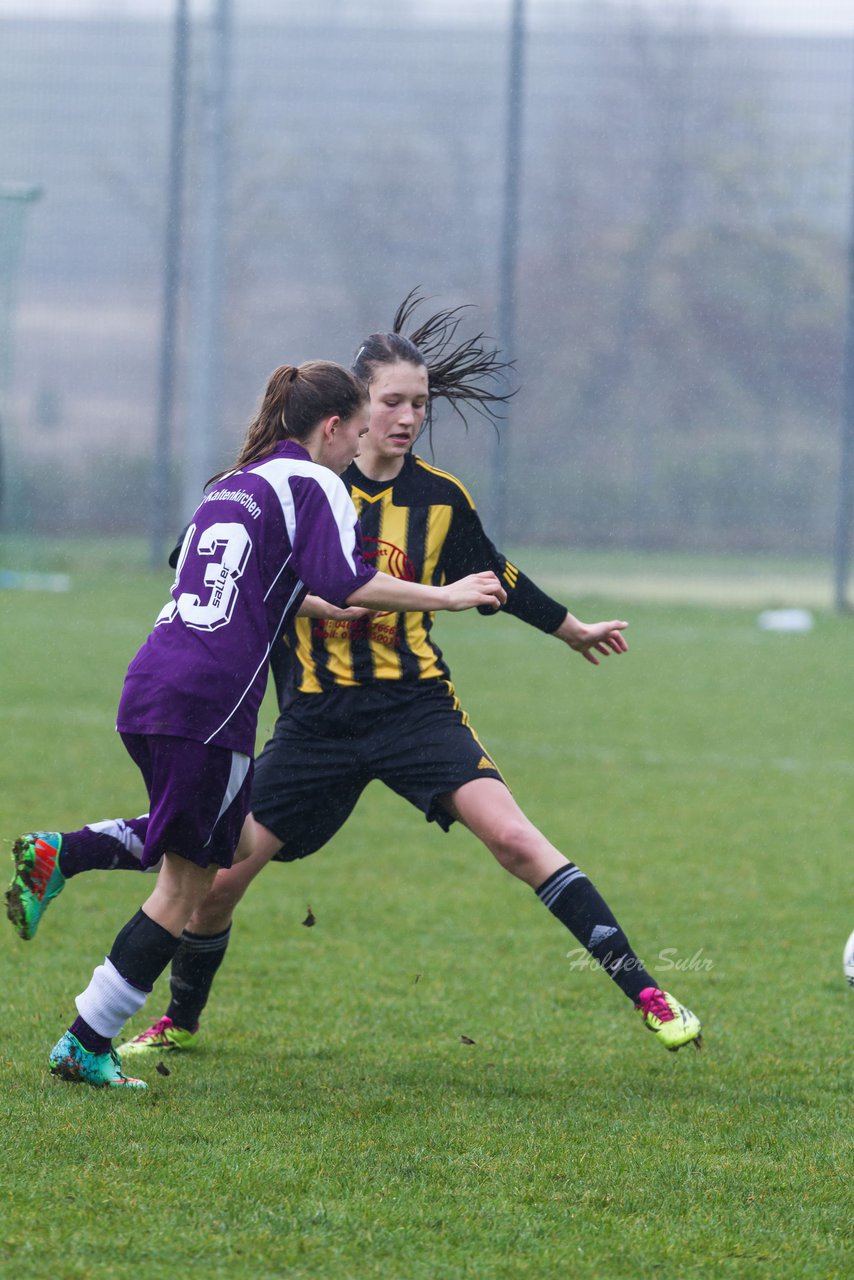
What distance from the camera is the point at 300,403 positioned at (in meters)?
→ 3.40

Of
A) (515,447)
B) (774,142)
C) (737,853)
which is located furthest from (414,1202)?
(774,142)

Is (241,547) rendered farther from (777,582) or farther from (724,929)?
(777,582)

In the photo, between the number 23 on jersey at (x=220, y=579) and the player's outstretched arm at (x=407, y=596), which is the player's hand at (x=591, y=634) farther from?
the number 23 on jersey at (x=220, y=579)

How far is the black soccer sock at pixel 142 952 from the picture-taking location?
3.33m

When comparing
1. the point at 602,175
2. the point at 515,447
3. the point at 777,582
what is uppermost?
the point at 602,175

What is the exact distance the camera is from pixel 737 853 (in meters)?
6.43

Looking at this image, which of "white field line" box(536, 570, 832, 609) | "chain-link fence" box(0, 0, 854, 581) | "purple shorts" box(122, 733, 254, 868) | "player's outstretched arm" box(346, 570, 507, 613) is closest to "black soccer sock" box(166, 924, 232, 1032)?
"purple shorts" box(122, 733, 254, 868)

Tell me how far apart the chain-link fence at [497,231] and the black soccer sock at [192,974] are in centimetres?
1443

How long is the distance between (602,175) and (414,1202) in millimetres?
17196

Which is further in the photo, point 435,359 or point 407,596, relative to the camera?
point 435,359

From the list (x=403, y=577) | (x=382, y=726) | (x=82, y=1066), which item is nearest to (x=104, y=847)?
(x=82, y=1066)

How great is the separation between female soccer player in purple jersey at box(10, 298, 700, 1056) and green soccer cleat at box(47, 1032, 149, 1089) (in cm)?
36

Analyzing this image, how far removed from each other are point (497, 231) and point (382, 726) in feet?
49.5

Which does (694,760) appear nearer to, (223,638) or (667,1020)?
(667,1020)
